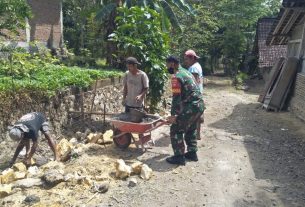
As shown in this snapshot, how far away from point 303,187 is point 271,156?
1740 mm

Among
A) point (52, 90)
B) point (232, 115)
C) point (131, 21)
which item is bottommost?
point (232, 115)

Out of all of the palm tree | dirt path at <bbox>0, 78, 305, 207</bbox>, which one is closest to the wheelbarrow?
dirt path at <bbox>0, 78, 305, 207</bbox>

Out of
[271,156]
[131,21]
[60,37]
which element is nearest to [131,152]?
[271,156]

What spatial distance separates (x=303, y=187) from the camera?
228 inches

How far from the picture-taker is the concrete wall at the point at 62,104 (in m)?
7.02

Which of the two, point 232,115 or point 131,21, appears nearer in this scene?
point 131,21

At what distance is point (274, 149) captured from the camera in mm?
8086

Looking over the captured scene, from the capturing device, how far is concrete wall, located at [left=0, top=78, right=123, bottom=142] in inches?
277

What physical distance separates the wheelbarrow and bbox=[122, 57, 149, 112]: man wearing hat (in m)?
0.43

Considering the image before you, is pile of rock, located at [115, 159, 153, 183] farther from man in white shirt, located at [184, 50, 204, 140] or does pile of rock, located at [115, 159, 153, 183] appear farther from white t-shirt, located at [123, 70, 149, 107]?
man in white shirt, located at [184, 50, 204, 140]

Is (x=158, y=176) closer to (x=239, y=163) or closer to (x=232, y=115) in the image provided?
(x=239, y=163)

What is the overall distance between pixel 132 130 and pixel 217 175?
1.72m

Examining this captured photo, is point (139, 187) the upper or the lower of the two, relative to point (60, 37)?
lower

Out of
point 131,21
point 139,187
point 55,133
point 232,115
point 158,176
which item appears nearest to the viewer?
point 139,187
